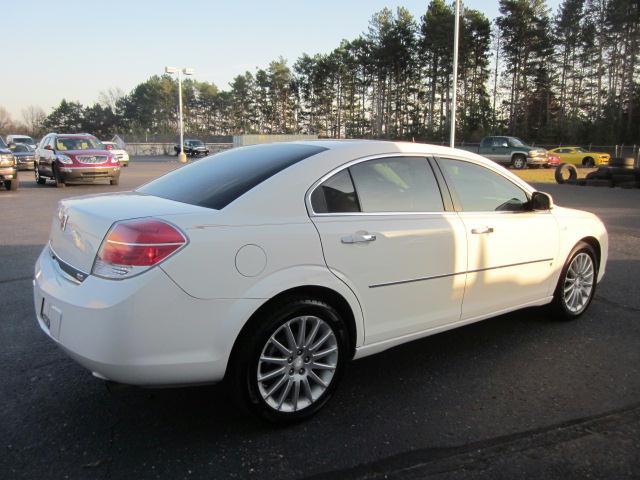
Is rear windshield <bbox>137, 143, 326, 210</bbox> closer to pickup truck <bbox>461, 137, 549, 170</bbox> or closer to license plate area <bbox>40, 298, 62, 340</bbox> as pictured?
license plate area <bbox>40, 298, 62, 340</bbox>

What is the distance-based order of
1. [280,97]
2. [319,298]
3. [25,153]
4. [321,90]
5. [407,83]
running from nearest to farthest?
1. [319,298]
2. [25,153]
3. [407,83]
4. [321,90]
5. [280,97]

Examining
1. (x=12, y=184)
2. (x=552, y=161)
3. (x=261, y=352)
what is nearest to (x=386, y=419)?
(x=261, y=352)

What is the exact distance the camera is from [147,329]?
2594 mm

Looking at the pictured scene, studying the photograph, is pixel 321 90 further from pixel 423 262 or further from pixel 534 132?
pixel 423 262

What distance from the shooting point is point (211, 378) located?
2.77m


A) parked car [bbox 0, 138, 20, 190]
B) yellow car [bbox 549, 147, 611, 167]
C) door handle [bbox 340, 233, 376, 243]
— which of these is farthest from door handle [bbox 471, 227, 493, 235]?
yellow car [bbox 549, 147, 611, 167]

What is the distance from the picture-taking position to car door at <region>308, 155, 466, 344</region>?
315 centimetres

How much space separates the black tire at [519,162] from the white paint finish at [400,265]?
27.2m

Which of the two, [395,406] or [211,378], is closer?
[211,378]

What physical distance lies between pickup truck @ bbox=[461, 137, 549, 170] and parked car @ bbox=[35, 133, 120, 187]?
20.4 meters

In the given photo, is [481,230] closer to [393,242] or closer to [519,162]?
[393,242]

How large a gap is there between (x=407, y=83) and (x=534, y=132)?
2019 centimetres

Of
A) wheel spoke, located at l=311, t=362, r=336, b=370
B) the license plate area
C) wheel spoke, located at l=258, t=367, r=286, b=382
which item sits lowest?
wheel spoke, located at l=311, t=362, r=336, b=370

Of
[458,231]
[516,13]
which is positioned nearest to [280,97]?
[516,13]
